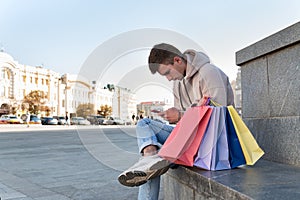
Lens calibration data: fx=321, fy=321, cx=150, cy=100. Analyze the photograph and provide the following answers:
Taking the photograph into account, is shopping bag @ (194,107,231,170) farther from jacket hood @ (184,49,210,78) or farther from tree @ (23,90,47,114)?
tree @ (23,90,47,114)

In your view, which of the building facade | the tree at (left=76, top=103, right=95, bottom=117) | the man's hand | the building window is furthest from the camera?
the building facade

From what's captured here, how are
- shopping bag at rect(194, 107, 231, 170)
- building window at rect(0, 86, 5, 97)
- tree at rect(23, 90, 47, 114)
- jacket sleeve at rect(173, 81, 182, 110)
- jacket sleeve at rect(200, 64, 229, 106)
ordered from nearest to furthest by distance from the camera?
1. shopping bag at rect(194, 107, 231, 170)
2. jacket sleeve at rect(200, 64, 229, 106)
3. jacket sleeve at rect(173, 81, 182, 110)
4. building window at rect(0, 86, 5, 97)
5. tree at rect(23, 90, 47, 114)

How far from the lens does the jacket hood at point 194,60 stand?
94.9 inches

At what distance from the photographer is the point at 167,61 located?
2439mm

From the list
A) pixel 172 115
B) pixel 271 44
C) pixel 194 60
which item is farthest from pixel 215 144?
pixel 271 44

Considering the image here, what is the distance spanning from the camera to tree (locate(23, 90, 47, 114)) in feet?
176

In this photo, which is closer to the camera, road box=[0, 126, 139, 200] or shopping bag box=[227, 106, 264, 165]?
shopping bag box=[227, 106, 264, 165]

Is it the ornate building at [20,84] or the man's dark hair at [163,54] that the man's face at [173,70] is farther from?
the ornate building at [20,84]

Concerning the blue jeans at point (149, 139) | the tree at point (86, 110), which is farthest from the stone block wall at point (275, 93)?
the tree at point (86, 110)

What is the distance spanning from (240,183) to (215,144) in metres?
0.36

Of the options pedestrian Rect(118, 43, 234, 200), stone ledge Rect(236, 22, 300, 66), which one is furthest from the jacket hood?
stone ledge Rect(236, 22, 300, 66)

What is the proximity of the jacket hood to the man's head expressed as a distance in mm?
49

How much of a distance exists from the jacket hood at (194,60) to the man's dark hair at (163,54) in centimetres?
6

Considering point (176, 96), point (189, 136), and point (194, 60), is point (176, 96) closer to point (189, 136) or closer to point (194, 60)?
point (194, 60)
